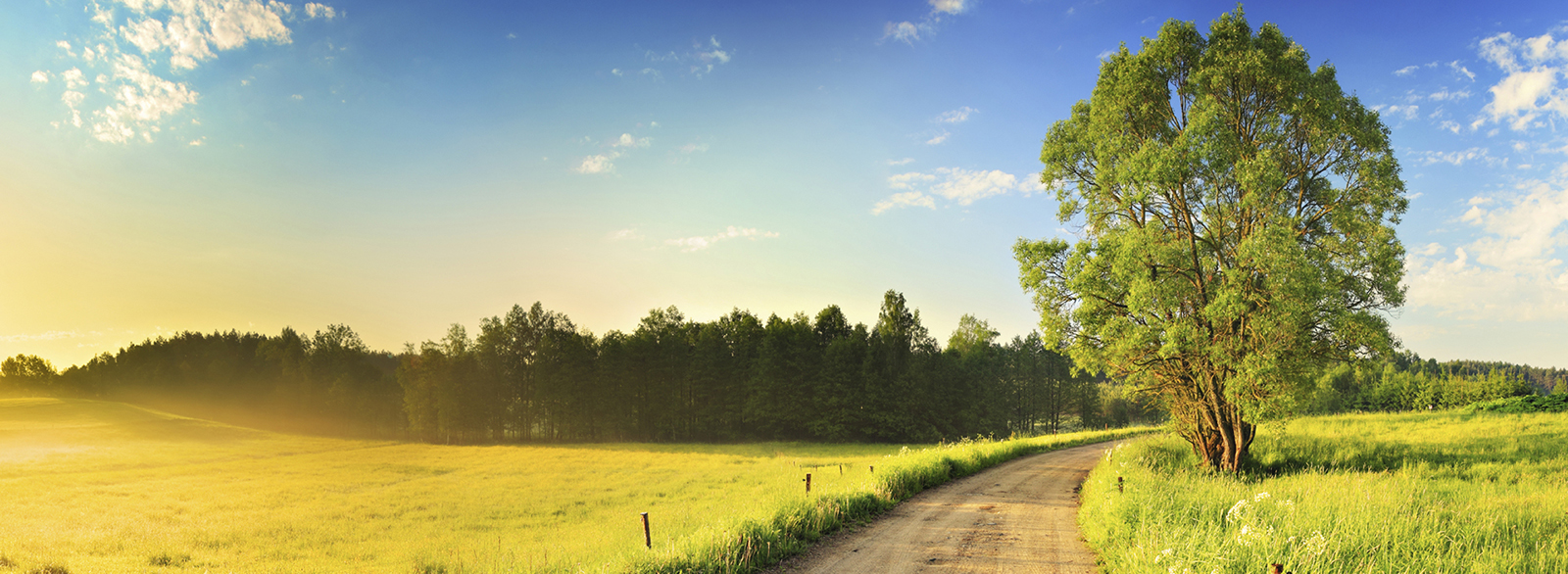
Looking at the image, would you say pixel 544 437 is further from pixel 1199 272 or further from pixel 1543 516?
pixel 1543 516

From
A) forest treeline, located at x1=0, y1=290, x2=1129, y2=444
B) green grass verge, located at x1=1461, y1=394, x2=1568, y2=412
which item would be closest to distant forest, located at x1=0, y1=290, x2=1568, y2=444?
forest treeline, located at x1=0, y1=290, x2=1129, y2=444

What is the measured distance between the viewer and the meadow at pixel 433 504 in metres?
11.5

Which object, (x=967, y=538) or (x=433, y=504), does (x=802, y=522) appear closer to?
(x=967, y=538)

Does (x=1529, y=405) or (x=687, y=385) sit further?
(x=687, y=385)

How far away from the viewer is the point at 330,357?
271 ft

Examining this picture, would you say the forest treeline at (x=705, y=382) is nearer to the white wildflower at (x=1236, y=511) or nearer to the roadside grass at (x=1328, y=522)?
the roadside grass at (x=1328, y=522)

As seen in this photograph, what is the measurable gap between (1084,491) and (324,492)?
32446 mm

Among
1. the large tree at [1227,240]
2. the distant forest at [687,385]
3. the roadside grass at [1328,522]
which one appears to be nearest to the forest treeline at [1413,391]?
the distant forest at [687,385]

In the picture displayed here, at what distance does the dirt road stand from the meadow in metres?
0.69

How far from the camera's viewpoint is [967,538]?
10.4 meters

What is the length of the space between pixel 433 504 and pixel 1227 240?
30.3 meters

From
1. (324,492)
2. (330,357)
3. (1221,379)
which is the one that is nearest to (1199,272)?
(1221,379)

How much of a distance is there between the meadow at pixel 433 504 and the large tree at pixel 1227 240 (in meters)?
6.84

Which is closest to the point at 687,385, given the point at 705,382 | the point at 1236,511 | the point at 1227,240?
the point at 705,382
